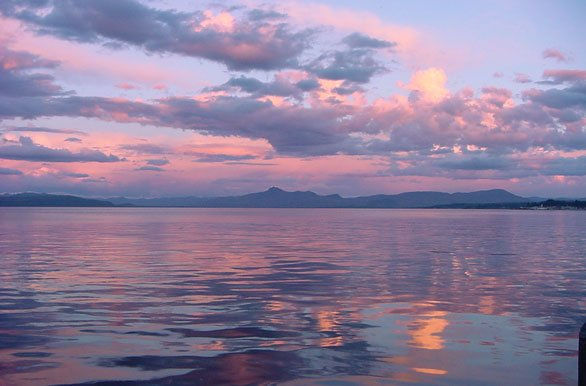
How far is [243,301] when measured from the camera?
→ 23.5 meters

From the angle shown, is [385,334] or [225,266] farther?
[225,266]

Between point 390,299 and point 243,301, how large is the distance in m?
5.50

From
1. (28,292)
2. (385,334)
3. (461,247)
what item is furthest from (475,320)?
(461,247)

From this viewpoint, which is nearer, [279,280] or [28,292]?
[28,292]

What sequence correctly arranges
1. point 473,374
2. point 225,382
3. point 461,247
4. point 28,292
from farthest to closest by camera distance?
→ 1. point 461,247
2. point 28,292
3. point 473,374
4. point 225,382

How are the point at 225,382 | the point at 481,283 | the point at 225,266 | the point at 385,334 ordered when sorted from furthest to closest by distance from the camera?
the point at 225,266, the point at 481,283, the point at 385,334, the point at 225,382

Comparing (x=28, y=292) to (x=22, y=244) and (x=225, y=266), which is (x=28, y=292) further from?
(x=22, y=244)

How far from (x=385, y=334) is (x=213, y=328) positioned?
15.9ft

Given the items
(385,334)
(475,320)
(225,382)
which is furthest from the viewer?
(475,320)

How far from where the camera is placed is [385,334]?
58.3 ft

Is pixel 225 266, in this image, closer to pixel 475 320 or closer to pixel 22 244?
pixel 475 320

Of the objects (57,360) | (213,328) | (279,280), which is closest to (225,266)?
(279,280)

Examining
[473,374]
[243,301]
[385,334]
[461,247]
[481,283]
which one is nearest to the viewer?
[473,374]

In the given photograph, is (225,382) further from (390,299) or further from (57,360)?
(390,299)
